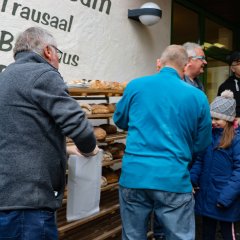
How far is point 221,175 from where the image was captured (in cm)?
299

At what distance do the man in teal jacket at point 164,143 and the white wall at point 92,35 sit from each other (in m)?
1.36

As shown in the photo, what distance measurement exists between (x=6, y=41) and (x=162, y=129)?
5.38 feet

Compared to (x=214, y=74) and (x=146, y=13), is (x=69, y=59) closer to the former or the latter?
(x=146, y=13)

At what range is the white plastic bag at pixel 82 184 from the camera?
2258 mm

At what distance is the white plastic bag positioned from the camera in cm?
226

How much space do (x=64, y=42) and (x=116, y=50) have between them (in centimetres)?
89

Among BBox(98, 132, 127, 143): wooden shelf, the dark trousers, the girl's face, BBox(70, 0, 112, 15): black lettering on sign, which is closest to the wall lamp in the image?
BBox(70, 0, 112, 15): black lettering on sign

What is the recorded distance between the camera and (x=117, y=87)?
353cm

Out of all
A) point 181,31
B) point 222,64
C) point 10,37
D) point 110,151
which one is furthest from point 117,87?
point 222,64

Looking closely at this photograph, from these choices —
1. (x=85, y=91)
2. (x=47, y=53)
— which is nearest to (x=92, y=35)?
(x=85, y=91)

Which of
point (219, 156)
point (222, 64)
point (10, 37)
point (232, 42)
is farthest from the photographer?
point (232, 42)

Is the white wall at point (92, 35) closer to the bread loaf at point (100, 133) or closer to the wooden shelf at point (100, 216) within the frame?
the wooden shelf at point (100, 216)

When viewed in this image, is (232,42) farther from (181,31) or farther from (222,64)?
(181,31)

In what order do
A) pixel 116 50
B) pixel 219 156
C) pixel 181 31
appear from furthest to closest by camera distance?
pixel 181 31 < pixel 116 50 < pixel 219 156
